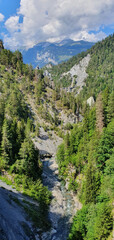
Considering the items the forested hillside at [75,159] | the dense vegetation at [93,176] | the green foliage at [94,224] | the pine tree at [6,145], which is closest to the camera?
the green foliage at [94,224]

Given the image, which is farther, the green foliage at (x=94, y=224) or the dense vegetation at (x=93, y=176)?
the dense vegetation at (x=93, y=176)

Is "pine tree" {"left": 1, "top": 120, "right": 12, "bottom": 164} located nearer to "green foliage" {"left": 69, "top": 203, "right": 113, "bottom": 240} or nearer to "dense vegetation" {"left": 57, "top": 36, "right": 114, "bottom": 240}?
"dense vegetation" {"left": 57, "top": 36, "right": 114, "bottom": 240}

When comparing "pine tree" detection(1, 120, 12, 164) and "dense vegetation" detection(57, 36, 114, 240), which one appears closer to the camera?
"dense vegetation" detection(57, 36, 114, 240)

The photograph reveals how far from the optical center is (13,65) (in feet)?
450

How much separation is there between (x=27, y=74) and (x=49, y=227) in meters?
127

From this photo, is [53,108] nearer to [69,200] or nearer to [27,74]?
[27,74]

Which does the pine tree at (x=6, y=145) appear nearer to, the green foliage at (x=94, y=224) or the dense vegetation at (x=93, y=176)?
the dense vegetation at (x=93, y=176)

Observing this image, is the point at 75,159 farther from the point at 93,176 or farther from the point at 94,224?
the point at 94,224

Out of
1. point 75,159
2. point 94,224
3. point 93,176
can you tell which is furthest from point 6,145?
point 94,224

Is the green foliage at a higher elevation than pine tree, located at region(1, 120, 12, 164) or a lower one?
lower

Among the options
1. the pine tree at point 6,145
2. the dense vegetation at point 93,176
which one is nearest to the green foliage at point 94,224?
the dense vegetation at point 93,176

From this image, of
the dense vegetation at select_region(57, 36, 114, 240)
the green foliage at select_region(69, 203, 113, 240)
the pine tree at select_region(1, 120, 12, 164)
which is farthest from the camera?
the pine tree at select_region(1, 120, 12, 164)

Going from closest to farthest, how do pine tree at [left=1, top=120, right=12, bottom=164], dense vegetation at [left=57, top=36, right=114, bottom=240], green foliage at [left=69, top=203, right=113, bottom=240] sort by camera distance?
green foliage at [left=69, top=203, right=113, bottom=240]
dense vegetation at [left=57, top=36, right=114, bottom=240]
pine tree at [left=1, top=120, right=12, bottom=164]

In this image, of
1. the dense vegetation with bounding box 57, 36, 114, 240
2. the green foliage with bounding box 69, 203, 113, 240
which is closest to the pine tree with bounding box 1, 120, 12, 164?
the dense vegetation with bounding box 57, 36, 114, 240
